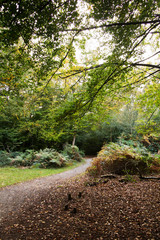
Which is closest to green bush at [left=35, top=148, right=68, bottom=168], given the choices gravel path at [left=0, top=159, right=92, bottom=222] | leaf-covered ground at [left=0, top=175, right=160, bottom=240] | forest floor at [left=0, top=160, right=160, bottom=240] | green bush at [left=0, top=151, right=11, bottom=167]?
→ green bush at [left=0, top=151, right=11, bottom=167]

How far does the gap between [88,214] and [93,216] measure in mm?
148

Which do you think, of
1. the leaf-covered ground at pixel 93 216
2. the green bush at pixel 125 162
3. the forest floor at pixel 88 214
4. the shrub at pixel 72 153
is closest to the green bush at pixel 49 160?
the shrub at pixel 72 153

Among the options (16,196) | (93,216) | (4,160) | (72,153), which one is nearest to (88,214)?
(93,216)

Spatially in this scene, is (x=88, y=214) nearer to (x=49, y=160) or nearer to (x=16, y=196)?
(x=16, y=196)

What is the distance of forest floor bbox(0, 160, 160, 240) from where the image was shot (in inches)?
98.7

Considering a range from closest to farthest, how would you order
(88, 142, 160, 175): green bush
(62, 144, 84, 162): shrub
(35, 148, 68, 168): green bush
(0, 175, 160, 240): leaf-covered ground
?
(0, 175, 160, 240): leaf-covered ground < (88, 142, 160, 175): green bush < (35, 148, 68, 168): green bush < (62, 144, 84, 162): shrub

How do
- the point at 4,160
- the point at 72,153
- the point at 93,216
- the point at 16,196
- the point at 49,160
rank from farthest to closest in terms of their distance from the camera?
the point at 72,153, the point at 49,160, the point at 4,160, the point at 16,196, the point at 93,216

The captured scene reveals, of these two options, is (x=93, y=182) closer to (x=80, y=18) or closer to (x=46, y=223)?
(x=46, y=223)

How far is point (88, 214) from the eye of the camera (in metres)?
3.14

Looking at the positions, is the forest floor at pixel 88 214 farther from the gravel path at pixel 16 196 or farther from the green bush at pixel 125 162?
the green bush at pixel 125 162

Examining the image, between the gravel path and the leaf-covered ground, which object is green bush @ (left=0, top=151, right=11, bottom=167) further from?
the leaf-covered ground

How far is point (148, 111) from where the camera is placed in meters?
5.06

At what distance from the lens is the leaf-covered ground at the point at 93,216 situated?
249 cm

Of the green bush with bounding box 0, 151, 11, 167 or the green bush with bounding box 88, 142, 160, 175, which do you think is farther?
the green bush with bounding box 0, 151, 11, 167
